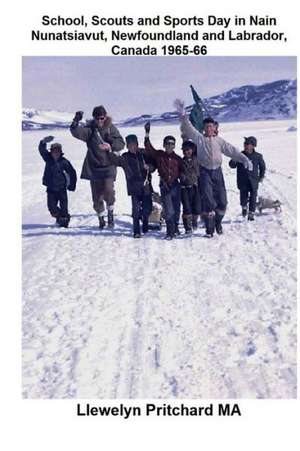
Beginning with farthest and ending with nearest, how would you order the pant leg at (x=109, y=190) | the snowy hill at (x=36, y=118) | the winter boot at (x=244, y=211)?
the winter boot at (x=244, y=211) → the snowy hill at (x=36, y=118) → the pant leg at (x=109, y=190)

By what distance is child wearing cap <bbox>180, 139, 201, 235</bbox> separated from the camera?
8086 mm

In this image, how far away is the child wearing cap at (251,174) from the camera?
897 cm

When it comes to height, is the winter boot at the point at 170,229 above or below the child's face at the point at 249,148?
below

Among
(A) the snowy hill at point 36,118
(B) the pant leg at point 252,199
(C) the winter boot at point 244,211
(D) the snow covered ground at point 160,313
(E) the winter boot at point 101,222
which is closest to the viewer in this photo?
(D) the snow covered ground at point 160,313

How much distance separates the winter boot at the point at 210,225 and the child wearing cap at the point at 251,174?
3.94ft

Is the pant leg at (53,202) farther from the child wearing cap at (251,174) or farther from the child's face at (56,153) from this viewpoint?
the child wearing cap at (251,174)

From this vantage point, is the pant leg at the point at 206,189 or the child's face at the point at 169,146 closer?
the child's face at the point at 169,146

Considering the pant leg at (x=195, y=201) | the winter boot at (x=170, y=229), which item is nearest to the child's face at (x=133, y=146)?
the pant leg at (x=195, y=201)

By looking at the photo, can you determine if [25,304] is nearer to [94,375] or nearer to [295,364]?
[94,375]

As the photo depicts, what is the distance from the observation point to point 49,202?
30.0 ft

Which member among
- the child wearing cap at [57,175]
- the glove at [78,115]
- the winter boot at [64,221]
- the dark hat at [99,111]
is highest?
the dark hat at [99,111]

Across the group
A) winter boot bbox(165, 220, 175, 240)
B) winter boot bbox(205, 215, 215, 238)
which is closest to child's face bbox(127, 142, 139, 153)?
winter boot bbox(165, 220, 175, 240)

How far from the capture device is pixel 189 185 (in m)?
8.22
